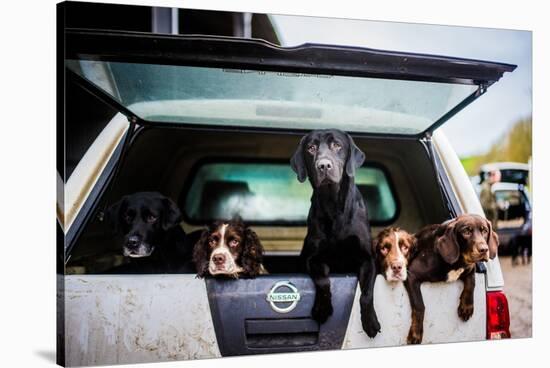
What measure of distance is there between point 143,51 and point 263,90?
88 cm

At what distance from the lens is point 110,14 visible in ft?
14.7

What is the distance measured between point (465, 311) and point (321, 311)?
950 mm

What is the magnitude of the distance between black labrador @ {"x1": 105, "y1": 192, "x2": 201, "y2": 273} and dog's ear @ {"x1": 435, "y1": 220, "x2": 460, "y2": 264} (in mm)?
1589

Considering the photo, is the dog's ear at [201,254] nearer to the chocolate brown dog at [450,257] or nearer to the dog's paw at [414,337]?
the chocolate brown dog at [450,257]

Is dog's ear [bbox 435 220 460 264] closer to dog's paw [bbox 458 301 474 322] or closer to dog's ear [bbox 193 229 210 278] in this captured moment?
dog's paw [bbox 458 301 474 322]

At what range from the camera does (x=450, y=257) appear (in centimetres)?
494

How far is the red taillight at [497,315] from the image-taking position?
4.96m

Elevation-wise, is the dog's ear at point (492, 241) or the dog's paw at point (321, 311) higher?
the dog's ear at point (492, 241)

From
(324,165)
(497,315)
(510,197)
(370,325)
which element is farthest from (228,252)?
(510,197)

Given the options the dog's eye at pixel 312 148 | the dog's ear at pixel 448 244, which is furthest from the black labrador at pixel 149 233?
the dog's ear at pixel 448 244

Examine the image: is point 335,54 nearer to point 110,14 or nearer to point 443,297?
point 110,14

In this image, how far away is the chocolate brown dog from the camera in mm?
4895

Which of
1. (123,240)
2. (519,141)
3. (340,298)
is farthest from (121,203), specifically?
(519,141)

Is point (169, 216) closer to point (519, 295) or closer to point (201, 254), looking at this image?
point (201, 254)
